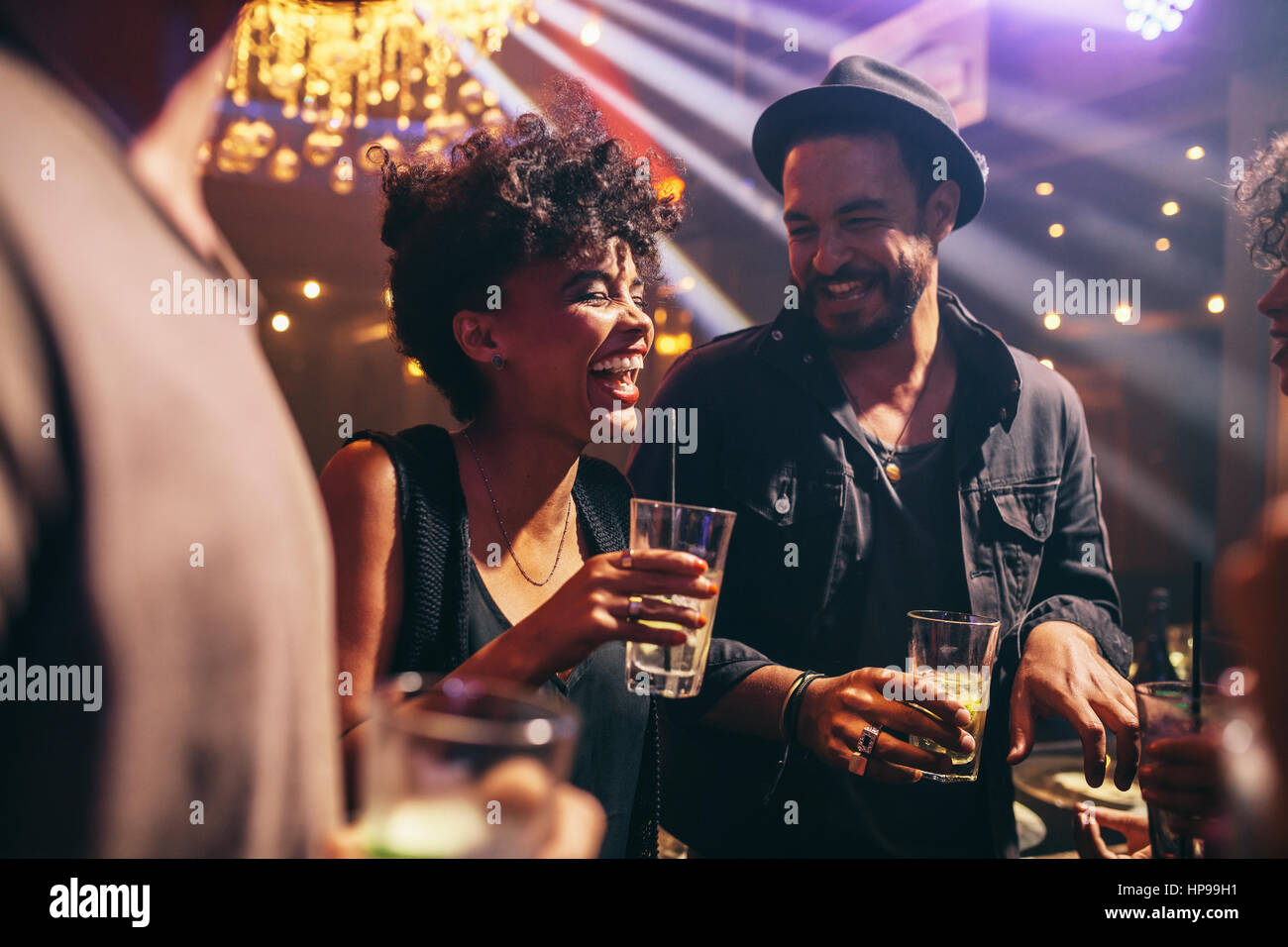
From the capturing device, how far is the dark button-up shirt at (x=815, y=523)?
2049 millimetres

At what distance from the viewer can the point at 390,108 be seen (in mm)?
5137

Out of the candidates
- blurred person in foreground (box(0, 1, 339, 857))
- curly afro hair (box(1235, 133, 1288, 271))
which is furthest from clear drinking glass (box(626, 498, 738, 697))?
curly afro hair (box(1235, 133, 1288, 271))

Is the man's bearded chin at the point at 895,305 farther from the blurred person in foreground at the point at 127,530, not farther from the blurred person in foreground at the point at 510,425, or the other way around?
the blurred person in foreground at the point at 127,530

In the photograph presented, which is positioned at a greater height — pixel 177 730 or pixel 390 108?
pixel 390 108

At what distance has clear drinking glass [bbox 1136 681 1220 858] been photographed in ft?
3.46

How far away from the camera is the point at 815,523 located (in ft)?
6.95

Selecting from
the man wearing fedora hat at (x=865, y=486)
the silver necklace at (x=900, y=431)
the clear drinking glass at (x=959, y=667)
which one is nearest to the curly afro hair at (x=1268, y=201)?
the man wearing fedora hat at (x=865, y=486)

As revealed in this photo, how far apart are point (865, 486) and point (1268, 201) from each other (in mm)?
1232

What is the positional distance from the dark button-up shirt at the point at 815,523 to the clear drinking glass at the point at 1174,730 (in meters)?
0.87

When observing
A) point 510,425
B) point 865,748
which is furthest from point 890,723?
point 510,425

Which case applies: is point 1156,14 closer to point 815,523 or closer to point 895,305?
point 895,305
